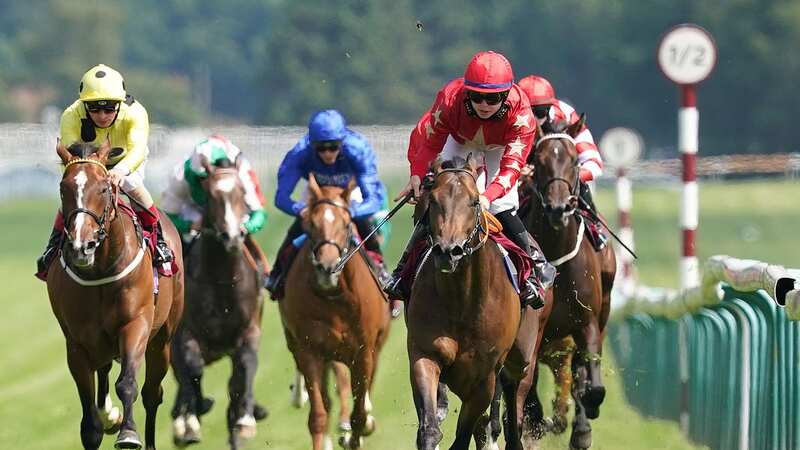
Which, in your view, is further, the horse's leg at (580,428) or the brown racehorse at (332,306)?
the brown racehorse at (332,306)

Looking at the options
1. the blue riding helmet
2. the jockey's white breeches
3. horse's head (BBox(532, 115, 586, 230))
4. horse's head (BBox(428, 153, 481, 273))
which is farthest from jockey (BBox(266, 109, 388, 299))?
horse's head (BBox(428, 153, 481, 273))

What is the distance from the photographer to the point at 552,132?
9.78 meters

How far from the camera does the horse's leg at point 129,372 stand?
8.30 meters

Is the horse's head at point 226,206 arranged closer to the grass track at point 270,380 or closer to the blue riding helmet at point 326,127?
the blue riding helmet at point 326,127

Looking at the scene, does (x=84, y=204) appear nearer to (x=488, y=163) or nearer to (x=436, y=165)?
(x=436, y=165)

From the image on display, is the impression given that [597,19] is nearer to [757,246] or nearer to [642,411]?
[757,246]

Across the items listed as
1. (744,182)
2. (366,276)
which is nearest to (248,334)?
(366,276)

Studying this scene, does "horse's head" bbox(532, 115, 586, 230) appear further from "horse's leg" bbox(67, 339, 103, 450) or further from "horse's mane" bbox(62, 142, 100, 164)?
"horse's leg" bbox(67, 339, 103, 450)

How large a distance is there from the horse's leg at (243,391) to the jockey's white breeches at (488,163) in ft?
9.05

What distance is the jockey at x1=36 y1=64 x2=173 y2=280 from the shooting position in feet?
29.2

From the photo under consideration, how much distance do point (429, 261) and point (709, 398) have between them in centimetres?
241

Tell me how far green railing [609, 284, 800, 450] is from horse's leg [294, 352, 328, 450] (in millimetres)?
2076

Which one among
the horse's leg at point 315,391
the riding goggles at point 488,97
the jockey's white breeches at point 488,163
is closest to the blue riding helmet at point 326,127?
the horse's leg at point 315,391

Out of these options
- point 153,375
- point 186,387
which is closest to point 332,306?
point 153,375
